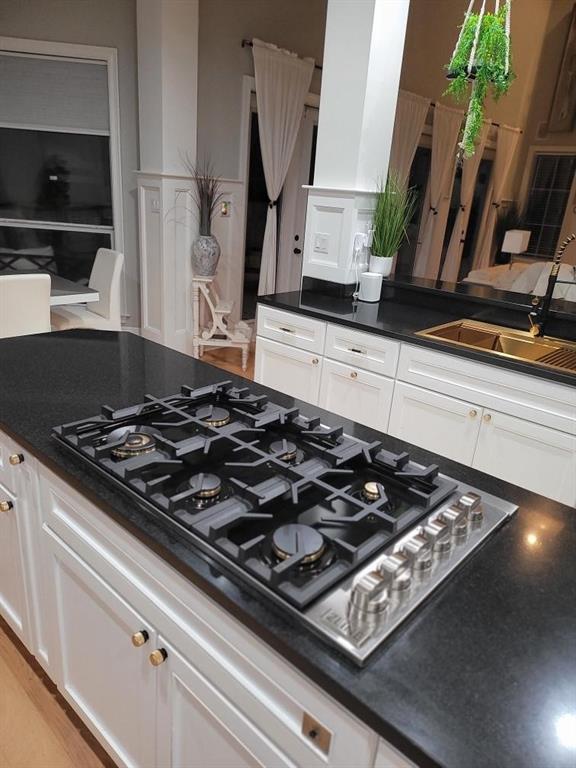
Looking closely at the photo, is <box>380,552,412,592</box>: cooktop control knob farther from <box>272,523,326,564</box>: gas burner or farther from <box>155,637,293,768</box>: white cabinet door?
<box>155,637,293,768</box>: white cabinet door

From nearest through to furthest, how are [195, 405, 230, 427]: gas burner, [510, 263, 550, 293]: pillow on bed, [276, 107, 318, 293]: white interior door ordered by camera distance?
1. [195, 405, 230, 427]: gas burner
2. [510, 263, 550, 293]: pillow on bed
3. [276, 107, 318, 293]: white interior door

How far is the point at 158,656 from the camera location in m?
0.97

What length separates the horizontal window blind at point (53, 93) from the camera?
416cm

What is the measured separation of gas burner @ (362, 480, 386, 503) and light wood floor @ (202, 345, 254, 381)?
131 inches

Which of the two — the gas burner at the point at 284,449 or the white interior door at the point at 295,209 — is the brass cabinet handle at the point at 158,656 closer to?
the gas burner at the point at 284,449

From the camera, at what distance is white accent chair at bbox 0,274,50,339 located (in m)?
2.93

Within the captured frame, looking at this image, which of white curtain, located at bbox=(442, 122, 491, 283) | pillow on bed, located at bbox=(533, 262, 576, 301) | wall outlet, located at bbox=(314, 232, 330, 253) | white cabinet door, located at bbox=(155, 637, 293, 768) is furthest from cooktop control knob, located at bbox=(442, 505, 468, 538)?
white curtain, located at bbox=(442, 122, 491, 283)

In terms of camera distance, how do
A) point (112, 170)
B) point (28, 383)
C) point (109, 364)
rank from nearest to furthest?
point (28, 383) → point (109, 364) → point (112, 170)

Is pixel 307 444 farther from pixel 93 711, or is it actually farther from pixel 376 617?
pixel 93 711

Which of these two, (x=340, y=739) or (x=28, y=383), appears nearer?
(x=340, y=739)

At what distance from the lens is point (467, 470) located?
1.22 meters

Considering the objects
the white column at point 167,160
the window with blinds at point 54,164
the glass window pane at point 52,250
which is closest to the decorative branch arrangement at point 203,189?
the white column at point 167,160

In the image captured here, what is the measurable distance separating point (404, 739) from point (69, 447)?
0.85 m

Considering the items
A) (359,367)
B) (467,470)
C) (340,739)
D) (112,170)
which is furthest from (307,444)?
(112,170)
